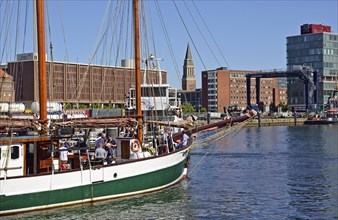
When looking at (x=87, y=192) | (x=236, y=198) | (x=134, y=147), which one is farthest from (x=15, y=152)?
(x=236, y=198)

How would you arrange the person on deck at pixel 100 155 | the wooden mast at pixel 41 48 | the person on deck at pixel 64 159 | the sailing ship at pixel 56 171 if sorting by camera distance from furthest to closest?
the wooden mast at pixel 41 48 → the person on deck at pixel 100 155 → the person on deck at pixel 64 159 → the sailing ship at pixel 56 171

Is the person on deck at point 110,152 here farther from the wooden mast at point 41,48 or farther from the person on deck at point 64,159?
the wooden mast at point 41,48

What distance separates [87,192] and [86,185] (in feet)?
1.19

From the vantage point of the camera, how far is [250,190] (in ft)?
112

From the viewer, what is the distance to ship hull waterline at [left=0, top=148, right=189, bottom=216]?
85.9ft

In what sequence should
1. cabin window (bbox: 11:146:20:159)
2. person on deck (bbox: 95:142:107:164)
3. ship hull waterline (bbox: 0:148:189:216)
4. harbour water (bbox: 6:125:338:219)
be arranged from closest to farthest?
ship hull waterline (bbox: 0:148:189:216)
harbour water (bbox: 6:125:338:219)
cabin window (bbox: 11:146:20:159)
person on deck (bbox: 95:142:107:164)

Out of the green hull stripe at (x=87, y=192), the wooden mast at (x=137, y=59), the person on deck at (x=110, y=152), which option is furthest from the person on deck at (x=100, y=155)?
the wooden mast at (x=137, y=59)

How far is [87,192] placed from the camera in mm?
28500

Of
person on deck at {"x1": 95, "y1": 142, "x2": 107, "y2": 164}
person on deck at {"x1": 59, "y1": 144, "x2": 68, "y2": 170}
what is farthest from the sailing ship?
person on deck at {"x1": 95, "y1": 142, "x2": 107, "y2": 164}

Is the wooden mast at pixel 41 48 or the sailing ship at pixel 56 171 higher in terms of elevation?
the wooden mast at pixel 41 48

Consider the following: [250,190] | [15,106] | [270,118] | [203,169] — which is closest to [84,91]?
[270,118]

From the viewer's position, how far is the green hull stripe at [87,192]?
26.2 meters

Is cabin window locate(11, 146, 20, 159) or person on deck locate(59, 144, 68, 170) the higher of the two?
cabin window locate(11, 146, 20, 159)

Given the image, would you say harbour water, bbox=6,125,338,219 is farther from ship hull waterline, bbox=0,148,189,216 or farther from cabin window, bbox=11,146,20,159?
cabin window, bbox=11,146,20,159
